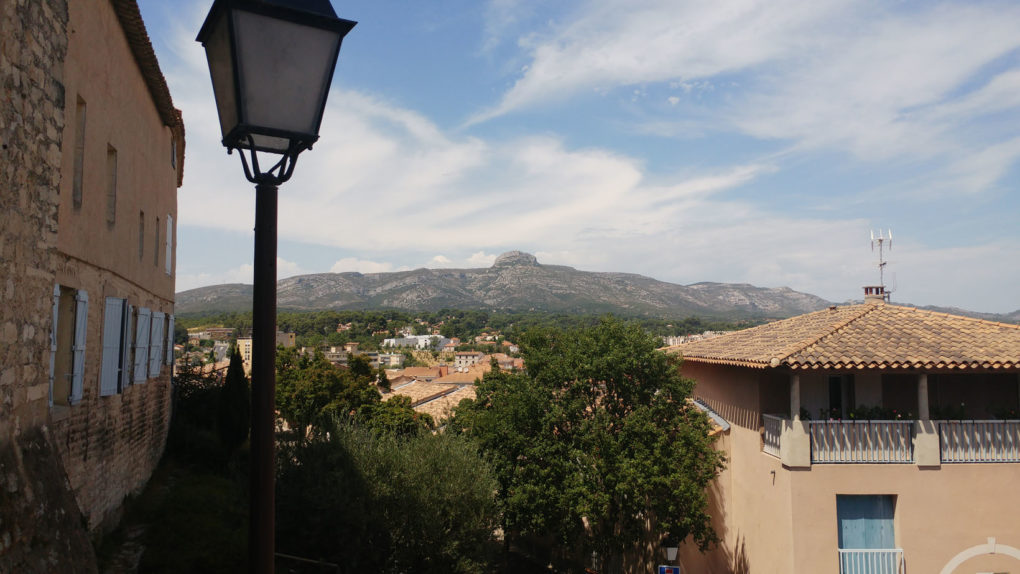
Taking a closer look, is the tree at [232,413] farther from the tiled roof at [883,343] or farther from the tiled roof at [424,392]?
the tiled roof at [424,392]

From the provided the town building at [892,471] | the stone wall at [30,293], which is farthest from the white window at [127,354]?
the town building at [892,471]

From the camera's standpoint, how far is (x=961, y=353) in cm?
1227

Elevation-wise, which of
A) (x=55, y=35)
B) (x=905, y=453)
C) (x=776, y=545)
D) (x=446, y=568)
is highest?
(x=55, y=35)

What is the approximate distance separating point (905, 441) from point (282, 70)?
13.6 meters

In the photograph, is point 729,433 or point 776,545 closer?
point 776,545

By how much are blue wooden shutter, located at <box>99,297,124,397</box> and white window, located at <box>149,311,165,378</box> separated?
10.1 feet

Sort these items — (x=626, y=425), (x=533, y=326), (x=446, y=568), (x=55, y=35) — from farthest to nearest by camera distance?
(x=533, y=326) → (x=626, y=425) → (x=446, y=568) → (x=55, y=35)

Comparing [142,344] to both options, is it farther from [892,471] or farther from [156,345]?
[892,471]

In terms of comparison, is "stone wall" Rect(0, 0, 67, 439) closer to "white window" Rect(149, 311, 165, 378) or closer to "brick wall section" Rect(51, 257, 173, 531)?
"brick wall section" Rect(51, 257, 173, 531)

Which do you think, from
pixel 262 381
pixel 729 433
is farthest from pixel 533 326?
pixel 262 381

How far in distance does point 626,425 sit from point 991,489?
7235 millimetres

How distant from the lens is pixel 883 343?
509 inches

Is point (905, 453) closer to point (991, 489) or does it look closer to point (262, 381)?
point (991, 489)

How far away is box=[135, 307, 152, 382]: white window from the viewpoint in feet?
39.0
